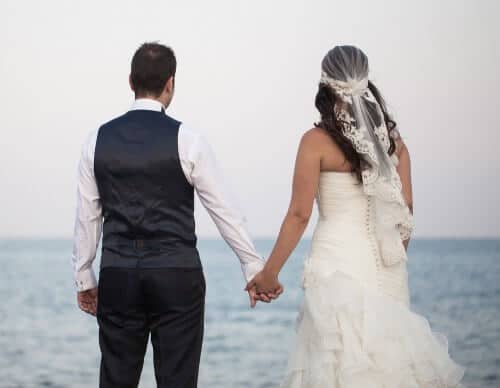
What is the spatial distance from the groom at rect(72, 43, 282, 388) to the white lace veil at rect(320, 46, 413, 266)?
59 cm

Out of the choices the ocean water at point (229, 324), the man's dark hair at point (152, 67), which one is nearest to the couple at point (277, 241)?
the man's dark hair at point (152, 67)

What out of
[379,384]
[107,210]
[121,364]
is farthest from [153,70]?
[379,384]

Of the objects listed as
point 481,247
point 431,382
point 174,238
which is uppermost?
point 174,238

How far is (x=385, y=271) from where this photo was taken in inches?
154

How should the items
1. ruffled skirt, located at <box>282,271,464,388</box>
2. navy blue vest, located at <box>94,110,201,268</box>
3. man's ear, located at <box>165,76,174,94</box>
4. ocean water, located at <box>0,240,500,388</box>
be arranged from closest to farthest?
navy blue vest, located at <box>94,110,201,268</box> → man's ear, located at <box>165,76,174,94</box> → ruffled skirt, located at <box>282,271,464,388</box> → ocean water, located at <box>0,240,500,388</box>

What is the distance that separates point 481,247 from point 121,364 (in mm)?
45524

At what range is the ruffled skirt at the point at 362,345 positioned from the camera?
3.77 m

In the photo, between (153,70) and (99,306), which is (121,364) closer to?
(99,306)

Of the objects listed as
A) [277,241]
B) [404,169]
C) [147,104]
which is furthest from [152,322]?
[404,169]

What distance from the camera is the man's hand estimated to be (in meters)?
3.84

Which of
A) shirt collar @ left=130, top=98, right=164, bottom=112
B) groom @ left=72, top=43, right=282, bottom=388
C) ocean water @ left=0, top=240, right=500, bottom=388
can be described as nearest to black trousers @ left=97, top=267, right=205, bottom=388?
groom @ left=72, top=43, right=282, bottom=388

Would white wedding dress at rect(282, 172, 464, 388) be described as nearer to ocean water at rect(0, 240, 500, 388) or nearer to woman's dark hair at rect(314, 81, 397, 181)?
woman's dark hair at rect(314, 81, 397, 181)

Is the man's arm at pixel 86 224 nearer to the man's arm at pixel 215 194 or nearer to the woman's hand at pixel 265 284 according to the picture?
the man's arm at pixel 215 194

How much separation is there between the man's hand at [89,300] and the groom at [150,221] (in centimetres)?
11
